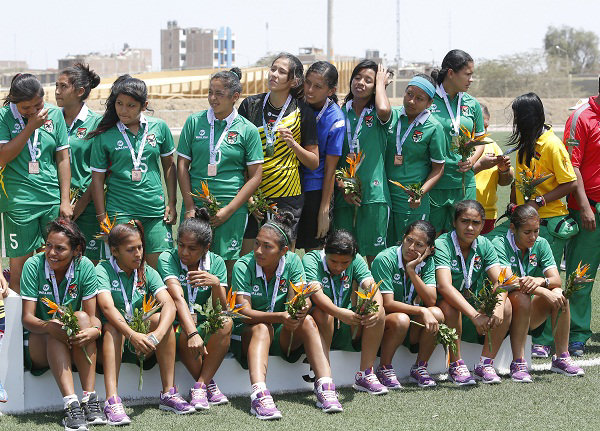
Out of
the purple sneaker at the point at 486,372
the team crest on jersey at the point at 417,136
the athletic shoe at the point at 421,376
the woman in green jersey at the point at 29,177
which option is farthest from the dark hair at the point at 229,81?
the purple sneaker at the point at 486,372

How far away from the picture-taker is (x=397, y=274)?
700 cm

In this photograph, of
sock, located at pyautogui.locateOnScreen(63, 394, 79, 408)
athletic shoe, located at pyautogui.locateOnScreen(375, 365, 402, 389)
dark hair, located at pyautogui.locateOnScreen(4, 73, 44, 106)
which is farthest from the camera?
athletic shoe, located at pyautogui.locateOnScreen(375, 365, 402, 389)

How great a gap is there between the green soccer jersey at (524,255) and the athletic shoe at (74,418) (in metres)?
3.39

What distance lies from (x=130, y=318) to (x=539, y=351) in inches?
136

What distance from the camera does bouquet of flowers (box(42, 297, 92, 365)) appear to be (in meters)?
5.85

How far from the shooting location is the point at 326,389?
630cm

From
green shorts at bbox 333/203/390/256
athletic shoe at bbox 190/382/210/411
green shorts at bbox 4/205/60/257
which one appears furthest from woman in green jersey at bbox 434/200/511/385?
green shorts at bbox 4/205/60/257

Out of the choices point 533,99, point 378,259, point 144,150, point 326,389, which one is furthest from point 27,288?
point 533,99

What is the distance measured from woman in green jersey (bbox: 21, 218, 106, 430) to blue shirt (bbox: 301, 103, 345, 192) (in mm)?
2079

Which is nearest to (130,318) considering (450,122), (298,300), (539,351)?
(298,300)

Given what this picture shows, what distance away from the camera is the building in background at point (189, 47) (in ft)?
416

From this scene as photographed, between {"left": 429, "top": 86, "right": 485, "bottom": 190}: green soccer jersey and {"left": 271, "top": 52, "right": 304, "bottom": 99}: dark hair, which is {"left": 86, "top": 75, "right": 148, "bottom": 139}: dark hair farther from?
{"left": 429, "top": 86, "right": 485, "bottom": 190}: green soccer jersey

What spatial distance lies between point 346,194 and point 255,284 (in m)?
1.32

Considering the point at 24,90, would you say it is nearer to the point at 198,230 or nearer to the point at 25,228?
the point at 25,228
